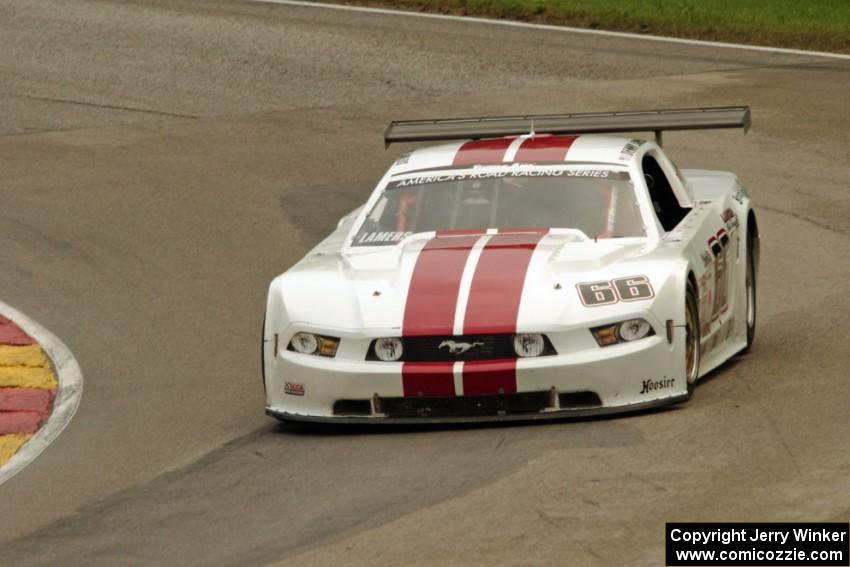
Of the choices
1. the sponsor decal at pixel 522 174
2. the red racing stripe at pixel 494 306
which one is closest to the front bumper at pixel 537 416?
the red racing stripe at pixel 494 306

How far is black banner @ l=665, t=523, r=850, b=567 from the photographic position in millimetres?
6445

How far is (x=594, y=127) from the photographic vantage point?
11164mm

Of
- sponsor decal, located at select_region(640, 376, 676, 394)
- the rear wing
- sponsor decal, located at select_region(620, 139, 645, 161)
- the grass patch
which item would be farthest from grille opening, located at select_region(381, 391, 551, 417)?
the grass patch

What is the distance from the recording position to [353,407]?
9.02m

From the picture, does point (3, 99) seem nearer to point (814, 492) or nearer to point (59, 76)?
point (59, 76)

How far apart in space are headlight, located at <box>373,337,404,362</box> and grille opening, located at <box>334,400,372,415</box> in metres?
0.23

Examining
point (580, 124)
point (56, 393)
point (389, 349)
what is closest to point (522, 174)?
point (580, 124)

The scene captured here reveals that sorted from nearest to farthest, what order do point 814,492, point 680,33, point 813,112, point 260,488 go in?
point 814,492 < point 260,488 < point 813,112 < point 680,33

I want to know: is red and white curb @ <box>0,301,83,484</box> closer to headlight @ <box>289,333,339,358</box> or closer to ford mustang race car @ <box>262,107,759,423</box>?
ford mustang race car @ <box>262,107,759,423</box>

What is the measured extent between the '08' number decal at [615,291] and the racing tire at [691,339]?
28cm

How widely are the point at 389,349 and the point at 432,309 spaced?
11.1 inches

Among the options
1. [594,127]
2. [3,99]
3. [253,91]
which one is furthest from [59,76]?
[594,127]

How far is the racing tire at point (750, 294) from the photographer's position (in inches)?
422

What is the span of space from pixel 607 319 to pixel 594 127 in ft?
8.42
